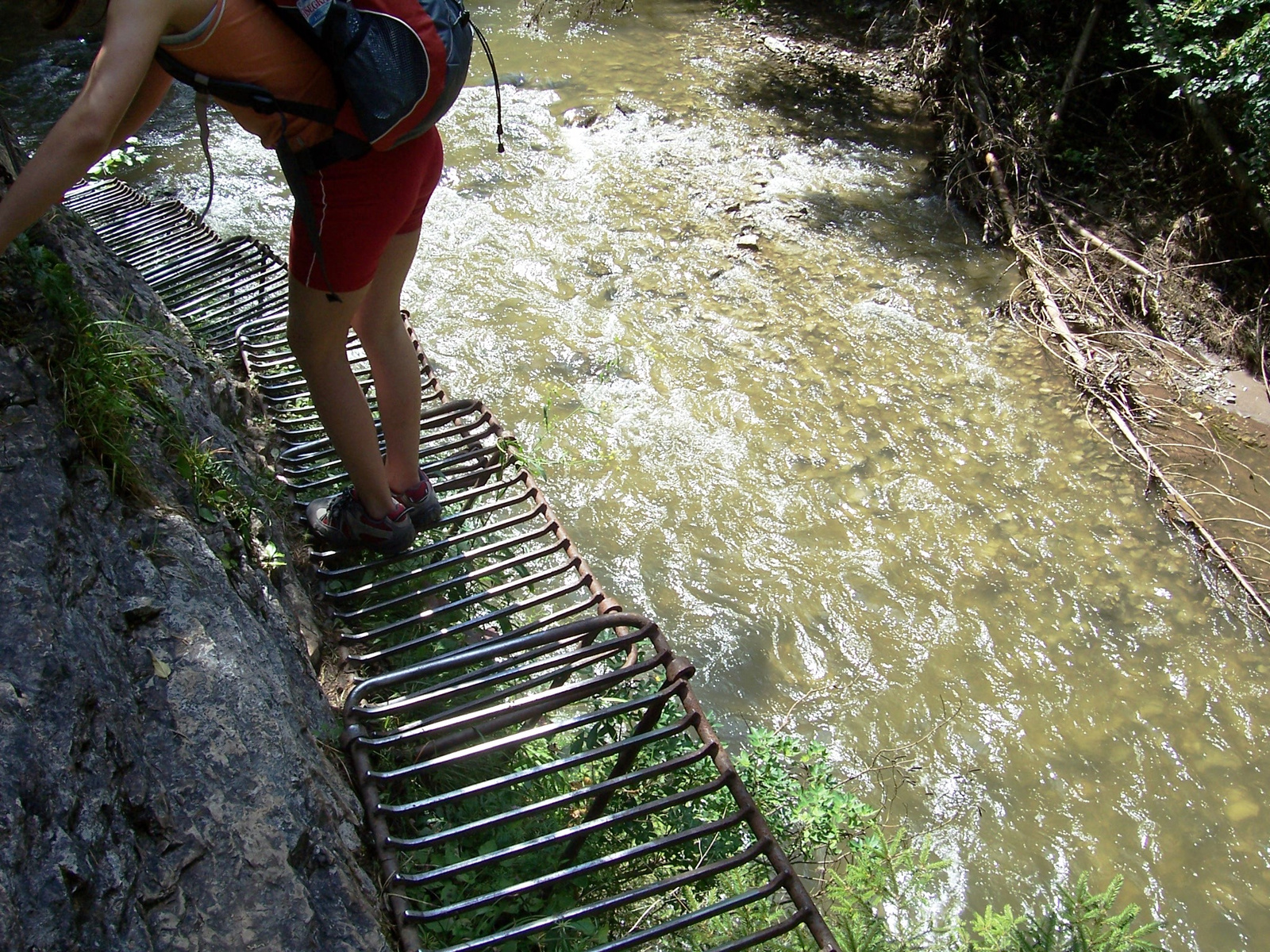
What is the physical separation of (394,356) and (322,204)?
54 centimetres

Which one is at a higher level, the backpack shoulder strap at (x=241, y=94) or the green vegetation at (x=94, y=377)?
the backpack shoulder strap at (x=241, y=94)

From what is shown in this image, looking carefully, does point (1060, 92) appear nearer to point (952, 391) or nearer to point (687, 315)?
point (952, 391)

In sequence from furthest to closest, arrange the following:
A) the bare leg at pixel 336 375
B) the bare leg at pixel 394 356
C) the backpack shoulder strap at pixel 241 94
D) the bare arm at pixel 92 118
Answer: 1. the bare leg at pixel 394 356
2. the bare leg at pixel 336 375
3. the backpack shoulder strap at pixel 241 94
4. the bare arm at pixel 92 118

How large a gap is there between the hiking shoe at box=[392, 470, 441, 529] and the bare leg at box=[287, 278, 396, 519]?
8.4 inches

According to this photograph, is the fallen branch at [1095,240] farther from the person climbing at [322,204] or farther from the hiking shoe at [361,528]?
the hiking shoe at [361,528]

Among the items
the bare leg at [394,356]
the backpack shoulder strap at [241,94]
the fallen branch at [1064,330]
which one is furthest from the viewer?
the fallen branch at [1064,330]

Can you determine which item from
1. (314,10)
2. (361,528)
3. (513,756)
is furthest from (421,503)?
(314,10)

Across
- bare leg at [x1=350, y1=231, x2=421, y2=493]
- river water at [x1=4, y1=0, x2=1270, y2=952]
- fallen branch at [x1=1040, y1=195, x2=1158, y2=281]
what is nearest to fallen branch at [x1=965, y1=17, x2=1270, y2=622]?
river water at [x1=4, y1=0, x2=1270, y2=952]

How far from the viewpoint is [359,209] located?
202cm

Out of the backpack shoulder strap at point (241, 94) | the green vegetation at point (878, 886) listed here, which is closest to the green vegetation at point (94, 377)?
the backpack shoulder strap at point (241, 94)

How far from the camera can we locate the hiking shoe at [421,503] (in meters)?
2.73

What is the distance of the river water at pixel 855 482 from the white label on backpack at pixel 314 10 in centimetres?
254

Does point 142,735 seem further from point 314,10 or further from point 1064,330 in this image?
point 1064,330

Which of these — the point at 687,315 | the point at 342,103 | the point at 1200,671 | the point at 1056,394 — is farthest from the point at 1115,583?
the point at 342,103
